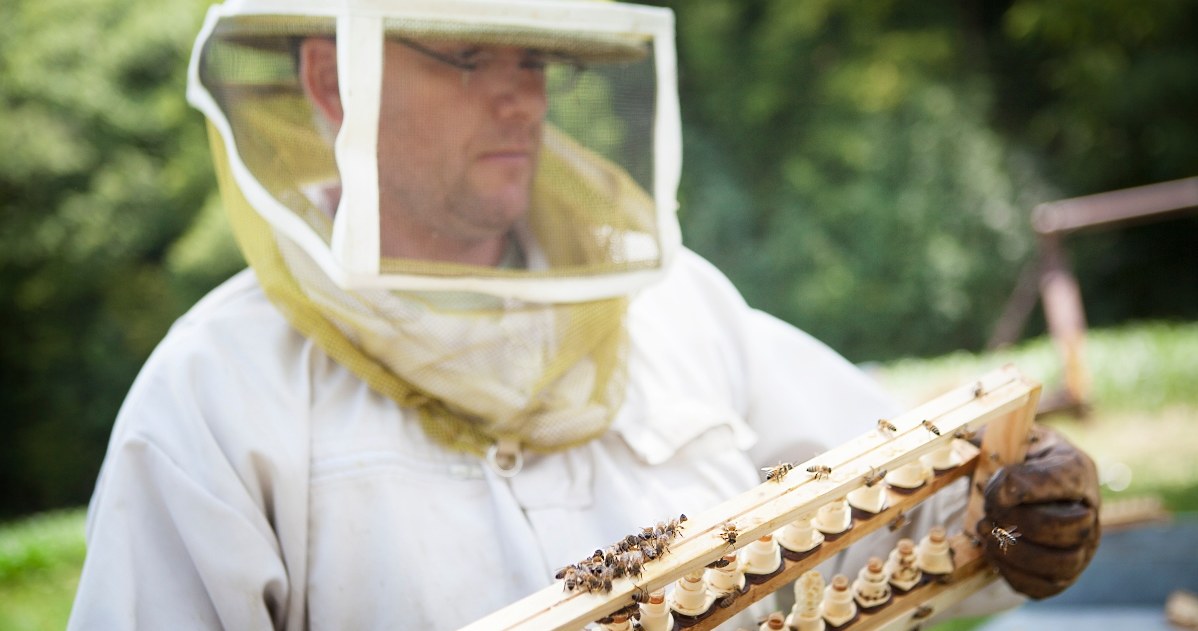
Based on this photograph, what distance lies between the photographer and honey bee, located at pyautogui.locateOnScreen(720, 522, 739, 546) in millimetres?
1306

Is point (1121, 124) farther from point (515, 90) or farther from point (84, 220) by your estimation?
point (84, 220)

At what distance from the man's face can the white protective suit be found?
0.33 metres

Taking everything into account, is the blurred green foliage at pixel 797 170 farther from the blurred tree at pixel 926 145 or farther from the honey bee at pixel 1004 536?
the honey bee at pixel 1004 536

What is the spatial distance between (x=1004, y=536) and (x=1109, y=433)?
15.0 feet

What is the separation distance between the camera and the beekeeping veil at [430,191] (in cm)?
165

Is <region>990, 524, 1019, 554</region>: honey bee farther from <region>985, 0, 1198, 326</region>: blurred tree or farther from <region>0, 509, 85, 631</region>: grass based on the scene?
<region>985, 0, 1198, 326</region>: blurred tree

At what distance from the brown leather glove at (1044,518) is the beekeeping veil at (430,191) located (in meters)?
0.75

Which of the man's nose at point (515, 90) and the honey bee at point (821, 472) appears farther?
the man's nose at point (515, 90)

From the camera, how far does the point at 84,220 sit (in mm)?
16188

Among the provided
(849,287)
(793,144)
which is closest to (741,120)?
(793,144)

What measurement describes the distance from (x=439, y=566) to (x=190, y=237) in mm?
15753

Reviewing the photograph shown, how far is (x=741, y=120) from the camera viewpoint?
16.1m

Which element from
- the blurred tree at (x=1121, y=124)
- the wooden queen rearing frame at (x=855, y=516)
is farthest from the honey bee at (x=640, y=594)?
the blurred tree at (x=1121, y=124)

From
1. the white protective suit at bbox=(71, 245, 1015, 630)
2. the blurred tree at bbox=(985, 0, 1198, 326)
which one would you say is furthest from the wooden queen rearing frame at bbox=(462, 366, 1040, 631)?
the blurred tree at bbox=(985, 0, 1198, 326)
